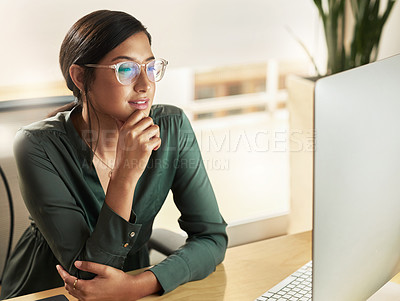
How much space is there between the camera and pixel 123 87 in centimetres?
135

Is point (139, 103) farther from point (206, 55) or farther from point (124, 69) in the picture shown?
point (206, 55)

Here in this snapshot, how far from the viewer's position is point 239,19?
88.7 inches

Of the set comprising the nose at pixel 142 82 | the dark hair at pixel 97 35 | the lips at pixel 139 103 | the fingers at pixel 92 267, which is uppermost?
the dark hair at pixel 97 35

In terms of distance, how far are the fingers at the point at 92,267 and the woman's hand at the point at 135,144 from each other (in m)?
0.22

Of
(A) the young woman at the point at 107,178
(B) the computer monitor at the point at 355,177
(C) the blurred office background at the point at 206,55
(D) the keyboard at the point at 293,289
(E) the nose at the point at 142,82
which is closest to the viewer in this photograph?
(B) the computer monitor at the point at 355,177

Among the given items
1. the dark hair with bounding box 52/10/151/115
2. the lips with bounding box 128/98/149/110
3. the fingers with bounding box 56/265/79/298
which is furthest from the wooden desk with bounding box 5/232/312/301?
the dark hair with bounding box 52/10/151/115

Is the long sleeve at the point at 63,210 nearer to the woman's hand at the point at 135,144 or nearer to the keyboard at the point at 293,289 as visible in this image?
the woman's hand at the point at 135,144

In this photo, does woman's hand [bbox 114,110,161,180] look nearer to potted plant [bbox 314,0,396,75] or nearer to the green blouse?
the green blouse

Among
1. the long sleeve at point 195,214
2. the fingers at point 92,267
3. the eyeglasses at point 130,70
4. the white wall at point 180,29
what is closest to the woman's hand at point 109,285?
the fingers at point 92,267

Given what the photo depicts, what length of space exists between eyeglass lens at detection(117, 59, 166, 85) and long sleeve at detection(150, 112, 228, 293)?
0.22m

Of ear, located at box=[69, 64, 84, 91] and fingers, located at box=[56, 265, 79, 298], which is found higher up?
ear, located at box=[69, 64, 84, 91]

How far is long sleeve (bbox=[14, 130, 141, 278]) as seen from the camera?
4.09 feet

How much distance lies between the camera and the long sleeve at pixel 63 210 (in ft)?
4.09

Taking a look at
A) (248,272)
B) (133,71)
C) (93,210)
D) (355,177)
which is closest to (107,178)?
(93,210)
